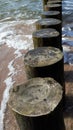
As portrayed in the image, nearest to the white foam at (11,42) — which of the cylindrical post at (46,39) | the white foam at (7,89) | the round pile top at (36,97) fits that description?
the white foam at (7,89)

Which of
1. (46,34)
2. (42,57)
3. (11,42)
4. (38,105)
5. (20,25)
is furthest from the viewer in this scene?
(20,25)

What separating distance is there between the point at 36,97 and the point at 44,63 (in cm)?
69

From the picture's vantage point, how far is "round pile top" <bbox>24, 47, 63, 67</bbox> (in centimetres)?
265

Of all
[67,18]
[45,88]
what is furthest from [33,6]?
[45,88]

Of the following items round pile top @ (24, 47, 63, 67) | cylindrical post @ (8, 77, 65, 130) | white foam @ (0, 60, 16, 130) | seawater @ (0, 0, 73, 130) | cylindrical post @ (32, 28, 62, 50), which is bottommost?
seawater @ (0, 0, 73, 130)

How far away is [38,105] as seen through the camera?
1.92m

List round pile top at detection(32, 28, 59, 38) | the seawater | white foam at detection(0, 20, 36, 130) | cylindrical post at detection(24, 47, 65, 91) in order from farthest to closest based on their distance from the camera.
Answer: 1. the seawater
2. white foam at detection(0, 20, 36, 130)
3. round pile top at detection(32, 28, 59, 38)
4. cylindrical post at detection(24, 47, 65, 91)

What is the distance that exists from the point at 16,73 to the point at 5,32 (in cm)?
261

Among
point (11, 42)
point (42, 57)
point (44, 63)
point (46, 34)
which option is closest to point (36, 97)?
point (44, 63)

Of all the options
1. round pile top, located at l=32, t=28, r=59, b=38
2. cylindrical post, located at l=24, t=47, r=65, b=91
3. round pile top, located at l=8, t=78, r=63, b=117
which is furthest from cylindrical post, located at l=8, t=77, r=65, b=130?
round pile top, located at l=32, t=28, r=59, b=38

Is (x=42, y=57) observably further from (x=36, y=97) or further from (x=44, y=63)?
(x=36, y=97)

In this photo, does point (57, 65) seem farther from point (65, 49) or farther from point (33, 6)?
point (33, 6)

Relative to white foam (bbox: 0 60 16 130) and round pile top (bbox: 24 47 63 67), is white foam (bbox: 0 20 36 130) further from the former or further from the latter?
round pile top (bbox: 24 47 63 67)

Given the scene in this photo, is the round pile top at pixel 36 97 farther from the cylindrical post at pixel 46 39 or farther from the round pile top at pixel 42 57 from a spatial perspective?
the cylindrical post at pixel 46 39
